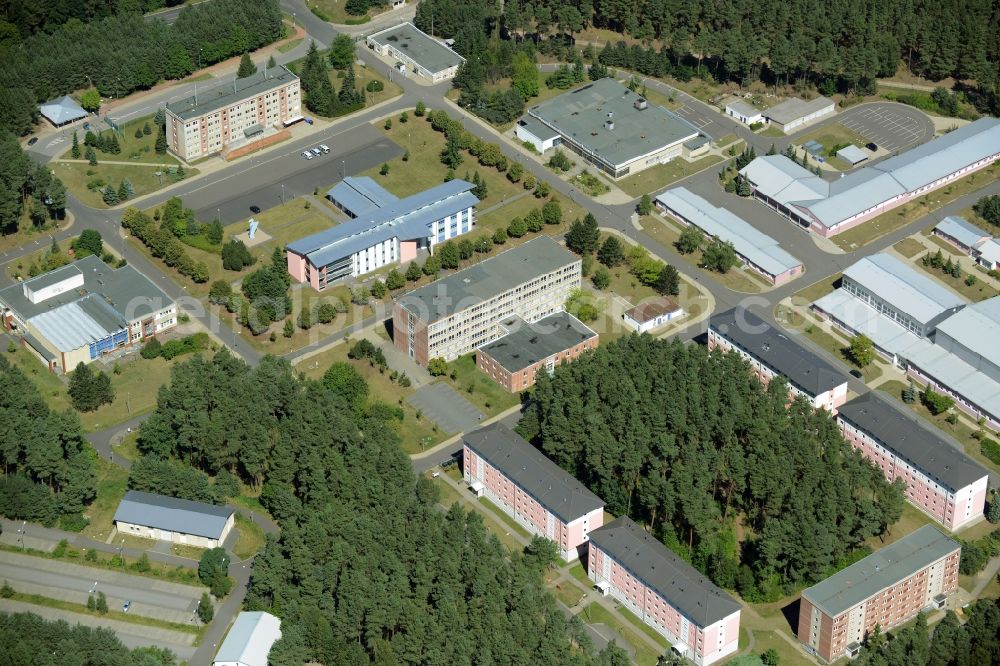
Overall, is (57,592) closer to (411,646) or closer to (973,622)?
(411,646)

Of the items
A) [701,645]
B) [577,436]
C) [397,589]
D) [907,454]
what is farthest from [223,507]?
[907,454]

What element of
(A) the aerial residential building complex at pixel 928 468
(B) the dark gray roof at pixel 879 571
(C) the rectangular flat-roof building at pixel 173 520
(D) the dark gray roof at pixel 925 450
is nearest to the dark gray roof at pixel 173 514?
(C) the rectangular flat-roof building at pixel 173 520

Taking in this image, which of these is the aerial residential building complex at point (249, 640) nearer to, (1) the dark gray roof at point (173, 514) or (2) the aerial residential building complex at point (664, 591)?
(1) the dark gray roof at point (173, 514)

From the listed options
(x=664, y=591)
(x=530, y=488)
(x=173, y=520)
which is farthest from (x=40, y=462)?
(x=664, y=591)

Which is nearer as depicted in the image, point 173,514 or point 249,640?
→ point 249,640

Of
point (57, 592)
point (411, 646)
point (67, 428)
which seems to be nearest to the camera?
point (411, 646)

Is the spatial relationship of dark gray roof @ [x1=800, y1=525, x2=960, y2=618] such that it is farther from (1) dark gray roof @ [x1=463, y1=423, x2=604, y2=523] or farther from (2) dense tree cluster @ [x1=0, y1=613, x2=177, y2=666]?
(2) dense tree cluster @ [x1=0, y1=613, x2=177, y2=666]

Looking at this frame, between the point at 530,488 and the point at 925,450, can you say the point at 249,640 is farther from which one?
the point at 925,450
